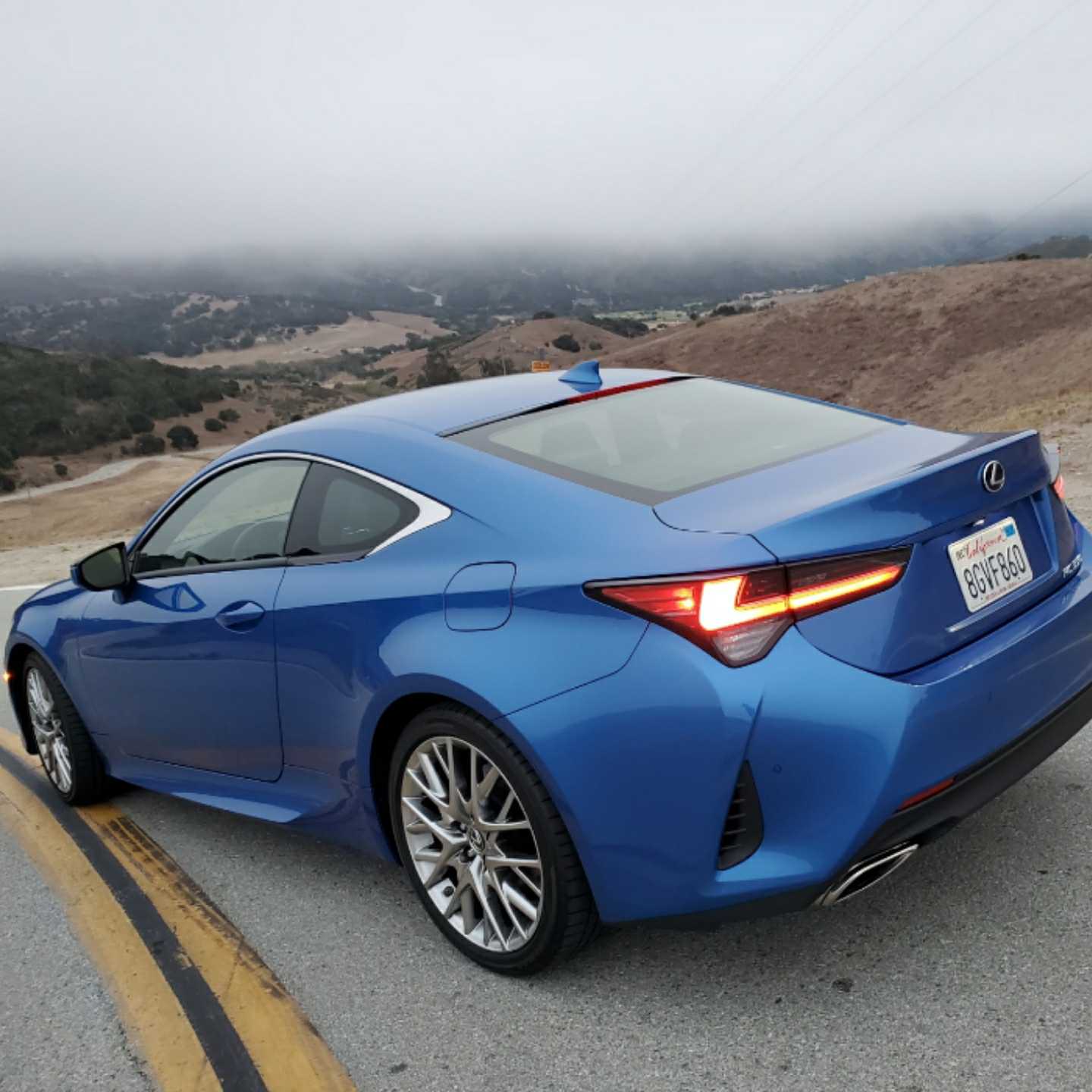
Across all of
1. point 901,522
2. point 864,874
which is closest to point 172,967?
point 864,874

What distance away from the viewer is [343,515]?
3.64 metres

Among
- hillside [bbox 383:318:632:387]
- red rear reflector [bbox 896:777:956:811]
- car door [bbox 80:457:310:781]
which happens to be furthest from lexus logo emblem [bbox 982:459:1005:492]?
hillside [bbox 383:318:632:387]

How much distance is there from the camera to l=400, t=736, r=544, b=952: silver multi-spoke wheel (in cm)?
311

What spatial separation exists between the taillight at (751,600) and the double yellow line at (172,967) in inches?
53.6

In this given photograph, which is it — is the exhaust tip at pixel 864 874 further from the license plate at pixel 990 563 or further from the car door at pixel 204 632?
the car door at pixel 204 632

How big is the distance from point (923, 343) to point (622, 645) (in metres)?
54.6

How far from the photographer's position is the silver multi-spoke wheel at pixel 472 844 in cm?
311

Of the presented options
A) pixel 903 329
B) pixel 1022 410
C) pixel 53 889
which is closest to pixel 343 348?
pixel 903 329

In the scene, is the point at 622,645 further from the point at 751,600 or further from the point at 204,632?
the point at 204,632

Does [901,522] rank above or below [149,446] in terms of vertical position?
above

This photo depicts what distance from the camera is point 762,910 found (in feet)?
8.97

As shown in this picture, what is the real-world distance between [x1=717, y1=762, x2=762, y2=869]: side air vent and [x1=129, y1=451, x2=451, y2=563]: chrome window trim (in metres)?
1.12

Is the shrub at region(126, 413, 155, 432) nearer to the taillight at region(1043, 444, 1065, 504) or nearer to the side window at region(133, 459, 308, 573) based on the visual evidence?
the side window at region(133, 459, 308, 573)

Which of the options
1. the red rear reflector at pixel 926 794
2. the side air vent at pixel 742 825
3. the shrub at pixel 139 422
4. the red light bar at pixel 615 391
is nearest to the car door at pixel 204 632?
the red light bar at pixel 615 391
